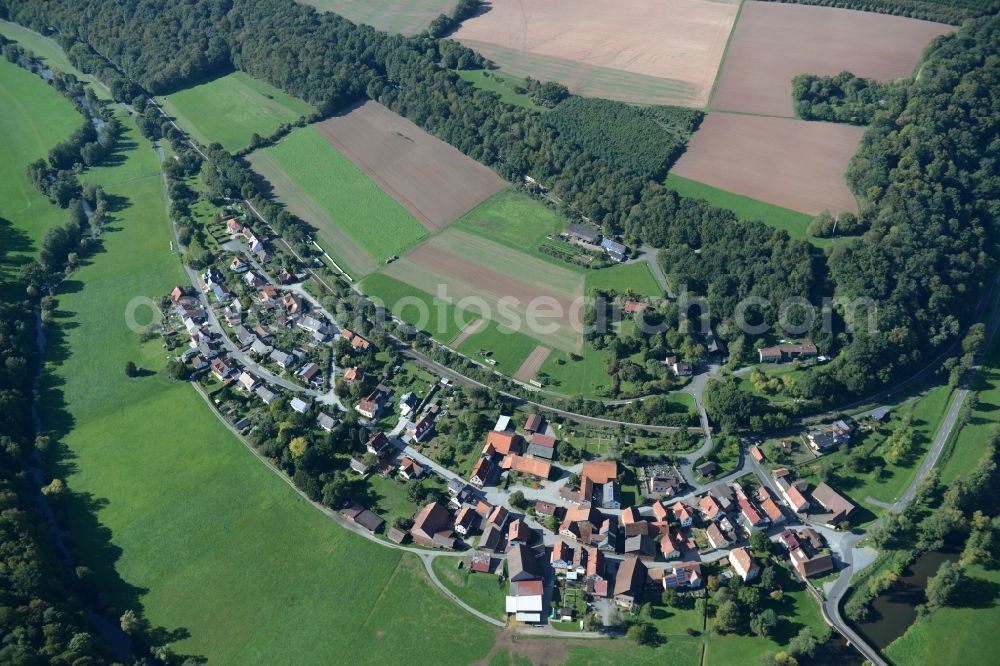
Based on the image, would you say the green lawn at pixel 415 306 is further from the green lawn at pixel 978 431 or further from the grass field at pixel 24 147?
the green lawn at pixel 978 431

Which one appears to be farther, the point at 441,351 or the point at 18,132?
the point at 18,132

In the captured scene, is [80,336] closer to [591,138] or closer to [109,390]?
[109,390]

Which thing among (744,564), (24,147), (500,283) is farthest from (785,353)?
(24,147)

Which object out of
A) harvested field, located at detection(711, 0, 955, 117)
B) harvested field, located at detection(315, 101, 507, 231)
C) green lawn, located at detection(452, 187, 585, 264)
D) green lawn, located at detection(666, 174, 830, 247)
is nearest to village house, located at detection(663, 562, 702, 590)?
green lawn, located at detection(452, 187, 585, 264)

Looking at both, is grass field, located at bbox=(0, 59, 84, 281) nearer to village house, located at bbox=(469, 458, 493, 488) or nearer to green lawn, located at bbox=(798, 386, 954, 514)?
village house, located at bbox=(469, 458, 493, 488)

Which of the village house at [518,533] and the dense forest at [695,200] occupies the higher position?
the dense forest at [695,200]

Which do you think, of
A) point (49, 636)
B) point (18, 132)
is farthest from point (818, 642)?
point (18, 132)

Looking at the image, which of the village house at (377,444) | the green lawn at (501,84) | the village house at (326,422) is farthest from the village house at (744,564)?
the green lawn at (501,84)
